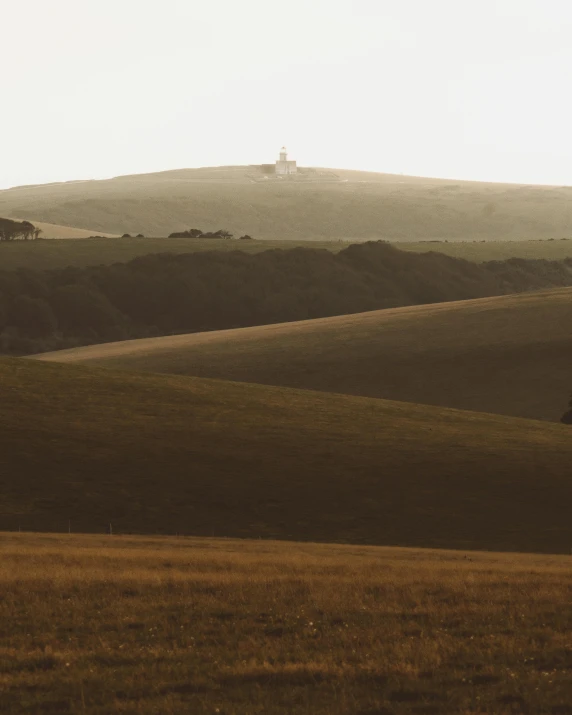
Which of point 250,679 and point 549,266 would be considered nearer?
point 250,679

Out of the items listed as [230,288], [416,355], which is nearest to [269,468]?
[416,355]

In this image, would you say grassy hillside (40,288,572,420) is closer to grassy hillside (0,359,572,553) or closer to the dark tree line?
grassy hillside (0,359,572,553)

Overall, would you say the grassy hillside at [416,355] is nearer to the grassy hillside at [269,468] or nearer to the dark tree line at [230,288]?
the grassy hillside at [269,468]

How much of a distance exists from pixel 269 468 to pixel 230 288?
125412mm

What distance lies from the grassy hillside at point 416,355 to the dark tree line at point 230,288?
116ft

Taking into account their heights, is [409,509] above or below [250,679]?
below

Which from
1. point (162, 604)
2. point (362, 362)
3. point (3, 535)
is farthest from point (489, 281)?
point (162, 604)

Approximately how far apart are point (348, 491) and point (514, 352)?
2057 inches

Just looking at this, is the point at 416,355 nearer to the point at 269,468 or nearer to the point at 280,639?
the point at 269,468

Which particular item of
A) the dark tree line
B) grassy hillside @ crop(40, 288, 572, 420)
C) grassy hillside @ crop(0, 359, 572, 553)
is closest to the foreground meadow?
grassy hillside @ crop(0, 359, 572, 553)

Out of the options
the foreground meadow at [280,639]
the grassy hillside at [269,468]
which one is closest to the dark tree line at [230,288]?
the grassy hillside at [269,468]

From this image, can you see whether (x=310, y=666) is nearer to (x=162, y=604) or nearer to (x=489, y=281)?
(x=162, y=604)

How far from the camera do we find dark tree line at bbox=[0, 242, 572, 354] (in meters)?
164

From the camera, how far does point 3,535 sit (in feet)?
122
